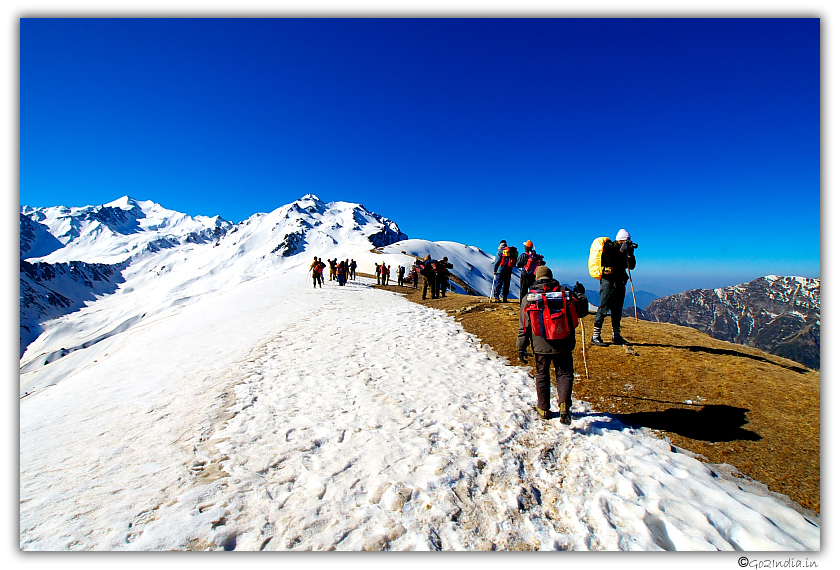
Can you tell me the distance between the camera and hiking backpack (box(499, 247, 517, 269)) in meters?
15.2

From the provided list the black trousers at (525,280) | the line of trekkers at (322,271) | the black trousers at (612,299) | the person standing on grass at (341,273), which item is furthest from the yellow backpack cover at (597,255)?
the person standing on grass at (341,273)

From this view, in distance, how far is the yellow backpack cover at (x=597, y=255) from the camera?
28.8 ft

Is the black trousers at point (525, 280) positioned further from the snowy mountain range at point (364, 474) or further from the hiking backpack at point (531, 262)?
the snowy mountain range at point (364, 474)

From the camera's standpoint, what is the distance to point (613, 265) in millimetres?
8859

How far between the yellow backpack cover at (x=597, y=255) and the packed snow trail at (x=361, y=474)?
11.5ft

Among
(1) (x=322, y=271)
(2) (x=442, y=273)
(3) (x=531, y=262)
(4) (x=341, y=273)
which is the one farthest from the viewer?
(4) (x=341, y=273)

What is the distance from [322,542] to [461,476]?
1813mm

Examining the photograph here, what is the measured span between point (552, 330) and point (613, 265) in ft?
16.2

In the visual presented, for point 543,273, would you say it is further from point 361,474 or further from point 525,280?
point 525,280

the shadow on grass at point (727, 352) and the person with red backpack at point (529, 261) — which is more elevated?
the person with red backpack at point (529, 261)

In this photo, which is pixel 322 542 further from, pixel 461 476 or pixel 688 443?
pixel 688 443

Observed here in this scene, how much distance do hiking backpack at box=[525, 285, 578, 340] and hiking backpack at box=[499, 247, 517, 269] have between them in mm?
9838

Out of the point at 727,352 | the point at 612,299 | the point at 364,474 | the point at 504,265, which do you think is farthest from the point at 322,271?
the point at 727,352
